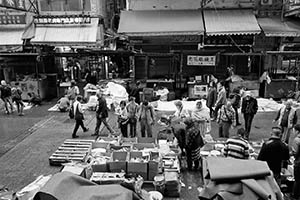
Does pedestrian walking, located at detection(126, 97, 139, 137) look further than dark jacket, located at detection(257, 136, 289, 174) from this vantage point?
Yes

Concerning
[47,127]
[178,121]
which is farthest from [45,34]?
[178,121]

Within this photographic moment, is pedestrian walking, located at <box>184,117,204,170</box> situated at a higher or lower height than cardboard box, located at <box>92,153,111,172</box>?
higher

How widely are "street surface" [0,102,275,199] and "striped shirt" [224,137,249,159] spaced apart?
1.59 m

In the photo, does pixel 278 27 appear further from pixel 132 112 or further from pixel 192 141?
pixel 192 141

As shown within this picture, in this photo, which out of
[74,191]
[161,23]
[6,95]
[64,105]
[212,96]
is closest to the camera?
[74,191]

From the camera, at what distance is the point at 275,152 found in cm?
640

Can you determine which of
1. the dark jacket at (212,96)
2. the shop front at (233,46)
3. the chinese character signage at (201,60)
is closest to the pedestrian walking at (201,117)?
the dark jacket at (212,96)

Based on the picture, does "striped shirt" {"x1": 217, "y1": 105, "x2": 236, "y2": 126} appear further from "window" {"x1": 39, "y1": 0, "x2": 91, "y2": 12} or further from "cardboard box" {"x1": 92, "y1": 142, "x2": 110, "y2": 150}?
"window" {"x1": 39, "y1": 0, "x2": 91, "y2": 12}

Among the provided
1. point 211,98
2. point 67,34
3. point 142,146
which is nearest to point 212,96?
point 211,98

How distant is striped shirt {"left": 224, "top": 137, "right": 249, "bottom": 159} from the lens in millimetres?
6781

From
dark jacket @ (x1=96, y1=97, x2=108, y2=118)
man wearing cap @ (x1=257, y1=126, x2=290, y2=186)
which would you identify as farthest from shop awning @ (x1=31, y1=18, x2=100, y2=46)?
man wearing cap @ (x1=257, y1=126, x2=290, y2=186)

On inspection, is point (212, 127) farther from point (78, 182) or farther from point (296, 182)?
point (78, 182)

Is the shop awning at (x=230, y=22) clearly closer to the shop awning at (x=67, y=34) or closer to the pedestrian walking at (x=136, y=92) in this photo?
the pedestrian walking at (x=136, y=92)

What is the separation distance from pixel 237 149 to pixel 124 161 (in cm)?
311
